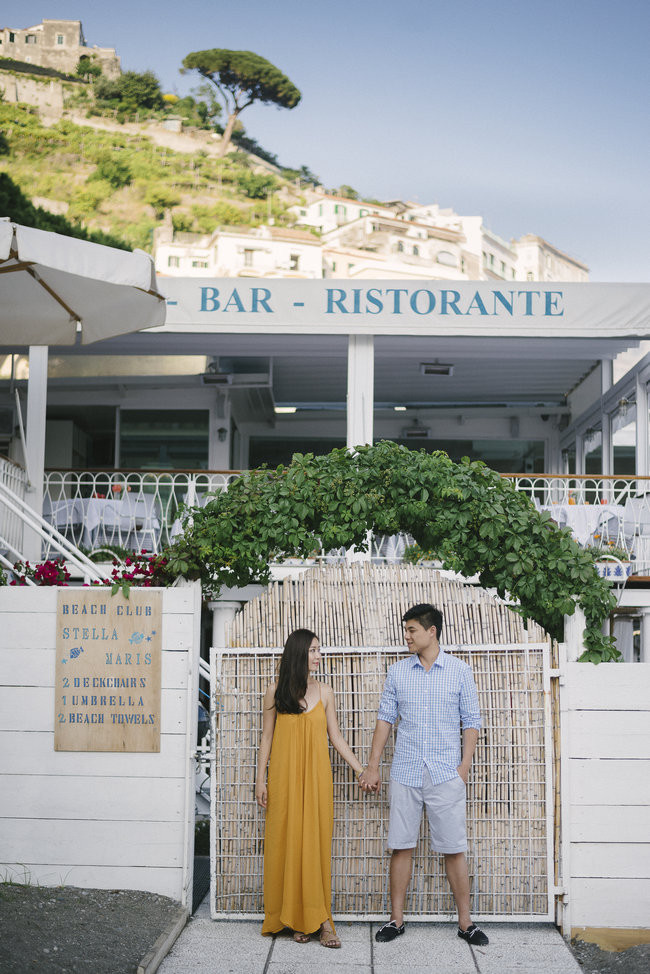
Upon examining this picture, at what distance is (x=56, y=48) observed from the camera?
85312mm

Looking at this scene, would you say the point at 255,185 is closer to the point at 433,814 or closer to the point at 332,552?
the point at 332,552

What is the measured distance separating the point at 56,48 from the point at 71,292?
3517 inches

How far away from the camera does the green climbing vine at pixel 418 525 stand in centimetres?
507

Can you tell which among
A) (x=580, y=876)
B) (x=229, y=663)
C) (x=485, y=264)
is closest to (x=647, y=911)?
(x=580, y=876)

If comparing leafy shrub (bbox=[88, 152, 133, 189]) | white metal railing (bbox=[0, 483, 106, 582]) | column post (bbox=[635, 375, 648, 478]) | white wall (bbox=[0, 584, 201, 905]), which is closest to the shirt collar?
white wall (bbox=[0, 584, 201, 905])

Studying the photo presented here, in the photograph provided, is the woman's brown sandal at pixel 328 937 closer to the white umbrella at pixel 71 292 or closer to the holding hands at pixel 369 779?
the holding hands at pixel 369 779

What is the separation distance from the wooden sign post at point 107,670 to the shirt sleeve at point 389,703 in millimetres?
1170

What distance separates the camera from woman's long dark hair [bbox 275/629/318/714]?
4.71 meters

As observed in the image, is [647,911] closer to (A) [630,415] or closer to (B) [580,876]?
(B) [580,876]

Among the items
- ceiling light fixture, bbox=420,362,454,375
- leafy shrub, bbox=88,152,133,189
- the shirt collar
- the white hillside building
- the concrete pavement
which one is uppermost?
leafy shrub, bbox=88,152,133,189

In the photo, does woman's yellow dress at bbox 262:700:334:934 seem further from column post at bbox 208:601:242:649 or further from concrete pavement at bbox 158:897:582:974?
column post at bbox 208:601:242:649

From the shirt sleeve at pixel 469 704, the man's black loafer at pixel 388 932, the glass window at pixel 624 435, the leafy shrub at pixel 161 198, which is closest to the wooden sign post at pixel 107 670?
the man's black loafer at pixel 388 932

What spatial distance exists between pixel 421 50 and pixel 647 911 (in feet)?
295

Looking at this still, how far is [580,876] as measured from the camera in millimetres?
4832
